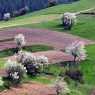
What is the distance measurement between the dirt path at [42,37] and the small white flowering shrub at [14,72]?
1193 inches

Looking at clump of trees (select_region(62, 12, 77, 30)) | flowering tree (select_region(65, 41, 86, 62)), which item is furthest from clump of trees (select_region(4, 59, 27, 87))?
clump of trees (select_region(62, 12, 77, 30))

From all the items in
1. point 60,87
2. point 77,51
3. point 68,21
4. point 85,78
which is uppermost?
point 68,21

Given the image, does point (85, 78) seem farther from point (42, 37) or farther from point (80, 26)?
point (80, 26)

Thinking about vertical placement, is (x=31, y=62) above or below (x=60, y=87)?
above

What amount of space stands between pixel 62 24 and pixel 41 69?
200ft

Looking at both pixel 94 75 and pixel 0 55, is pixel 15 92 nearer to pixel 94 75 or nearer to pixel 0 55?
pixel 94 75

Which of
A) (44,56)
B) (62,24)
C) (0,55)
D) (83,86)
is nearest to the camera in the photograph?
(83,86)

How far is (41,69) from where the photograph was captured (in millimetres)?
102438

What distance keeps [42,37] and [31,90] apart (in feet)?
165

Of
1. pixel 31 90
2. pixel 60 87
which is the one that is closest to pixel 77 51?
pixel 60 87

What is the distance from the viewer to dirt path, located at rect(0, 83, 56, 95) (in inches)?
3477

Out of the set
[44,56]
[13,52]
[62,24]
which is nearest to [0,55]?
[13,52]

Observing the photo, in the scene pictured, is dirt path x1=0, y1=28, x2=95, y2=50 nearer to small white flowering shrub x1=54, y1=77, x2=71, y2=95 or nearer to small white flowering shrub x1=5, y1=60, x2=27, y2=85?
small white flowering shrub x1=5, y1=60, x2=27, y2=85

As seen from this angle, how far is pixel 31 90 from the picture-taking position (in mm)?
90812
